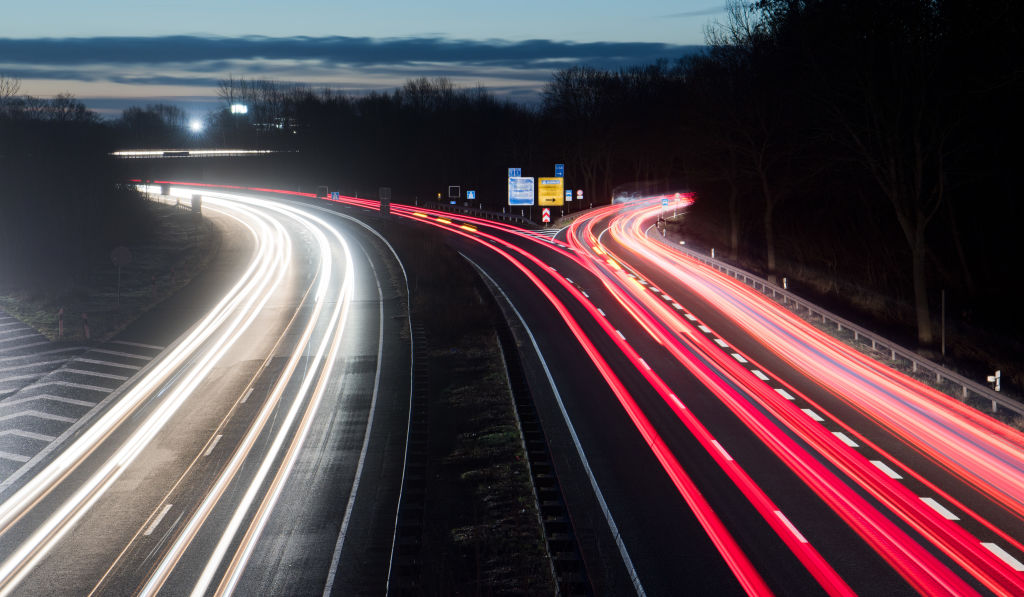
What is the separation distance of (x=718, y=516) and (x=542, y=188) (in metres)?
56.2

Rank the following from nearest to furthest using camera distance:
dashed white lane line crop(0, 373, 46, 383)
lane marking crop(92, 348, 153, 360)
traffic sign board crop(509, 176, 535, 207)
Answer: dashed white lane line crop(0, 373, 46, 383), lane marking crop(92, 348, 153, 360), traffic sign board crop(509, 176, 535, 207)

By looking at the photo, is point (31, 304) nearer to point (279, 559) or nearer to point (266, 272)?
point (266, 272)

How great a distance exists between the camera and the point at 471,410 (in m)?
21.3

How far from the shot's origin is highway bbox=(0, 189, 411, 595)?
41.4ft

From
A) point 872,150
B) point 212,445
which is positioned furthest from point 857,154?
point 212,445

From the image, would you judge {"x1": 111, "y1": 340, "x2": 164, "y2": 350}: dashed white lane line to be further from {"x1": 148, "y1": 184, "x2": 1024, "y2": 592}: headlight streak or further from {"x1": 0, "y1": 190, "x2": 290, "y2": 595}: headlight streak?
{"x1": 148, "y1": 184, "x2": 1024, "y2": 592}: headlight streak

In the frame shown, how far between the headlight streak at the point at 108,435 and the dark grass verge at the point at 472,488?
225 inches

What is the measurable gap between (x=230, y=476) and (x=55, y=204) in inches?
1812

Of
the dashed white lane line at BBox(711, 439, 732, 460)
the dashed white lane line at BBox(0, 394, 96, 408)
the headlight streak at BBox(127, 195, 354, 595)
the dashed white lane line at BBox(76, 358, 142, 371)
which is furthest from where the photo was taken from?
the dashed white lane line at BBox(76, 358, 142, 371)

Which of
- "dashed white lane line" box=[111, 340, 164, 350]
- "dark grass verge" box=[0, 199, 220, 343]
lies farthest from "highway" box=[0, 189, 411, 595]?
"dark grass verge" box=[0, 199, 220, 343]

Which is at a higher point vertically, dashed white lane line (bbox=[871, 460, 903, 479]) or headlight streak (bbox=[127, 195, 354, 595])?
dashed white lane line (bbox=[871, 460, 903, 479])

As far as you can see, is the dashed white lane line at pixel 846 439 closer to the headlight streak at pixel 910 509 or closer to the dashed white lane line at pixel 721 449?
the headlight streak at pixel 910 509

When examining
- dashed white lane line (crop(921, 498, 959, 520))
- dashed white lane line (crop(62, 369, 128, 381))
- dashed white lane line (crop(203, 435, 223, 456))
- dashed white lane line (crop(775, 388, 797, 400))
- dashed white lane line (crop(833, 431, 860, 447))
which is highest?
dashed white lane line (crop(775, 388, 797, 400))

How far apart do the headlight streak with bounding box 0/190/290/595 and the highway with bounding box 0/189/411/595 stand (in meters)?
0.04
